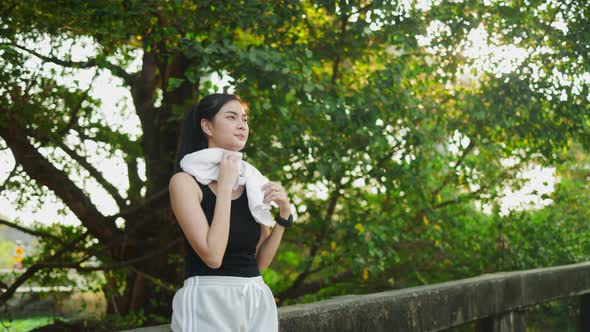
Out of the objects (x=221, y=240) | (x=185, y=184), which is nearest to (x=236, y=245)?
(x=221, y=240)

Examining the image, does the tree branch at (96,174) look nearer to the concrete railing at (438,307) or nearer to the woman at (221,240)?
the concrete railing at (438,307)

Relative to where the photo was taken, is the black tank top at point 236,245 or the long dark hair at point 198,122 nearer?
the black tank top at point 236,245

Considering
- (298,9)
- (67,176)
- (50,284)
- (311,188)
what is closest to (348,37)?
(298,9)

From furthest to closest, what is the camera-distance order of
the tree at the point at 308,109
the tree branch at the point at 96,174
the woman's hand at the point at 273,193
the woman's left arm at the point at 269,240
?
1. the tree branch at the point at 96,174
2. the tree at the point at 308,109
3. the woman's left arm at the point at 269,240
4. the woman's hand at the point at 273,193

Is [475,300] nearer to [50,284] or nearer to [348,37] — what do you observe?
[348,37]

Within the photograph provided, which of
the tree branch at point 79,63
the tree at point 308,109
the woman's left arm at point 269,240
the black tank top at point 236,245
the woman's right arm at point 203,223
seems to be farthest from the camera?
the tree at point 308,109

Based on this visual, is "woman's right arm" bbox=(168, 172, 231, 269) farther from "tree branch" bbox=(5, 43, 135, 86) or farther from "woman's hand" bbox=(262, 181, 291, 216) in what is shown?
"tree branch" bbox=(5, 43, 135, 86)

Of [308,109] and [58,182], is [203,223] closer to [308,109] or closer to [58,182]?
[308,109]

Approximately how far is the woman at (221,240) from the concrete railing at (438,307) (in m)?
0.29

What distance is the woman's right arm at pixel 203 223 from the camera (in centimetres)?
227

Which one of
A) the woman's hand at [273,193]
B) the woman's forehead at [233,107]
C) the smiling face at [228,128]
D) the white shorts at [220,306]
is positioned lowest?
the white shorts at [220,306]

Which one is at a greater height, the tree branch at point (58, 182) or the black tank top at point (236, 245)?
the tree branch at point (58, 182)

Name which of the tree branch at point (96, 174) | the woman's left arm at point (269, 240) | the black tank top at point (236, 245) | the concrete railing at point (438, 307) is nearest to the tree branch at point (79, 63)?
the tree branch at point (96, 174)

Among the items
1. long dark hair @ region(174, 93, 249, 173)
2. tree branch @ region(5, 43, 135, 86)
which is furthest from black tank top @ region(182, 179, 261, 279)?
tree branch @ region(5, 43, 135, 86)
